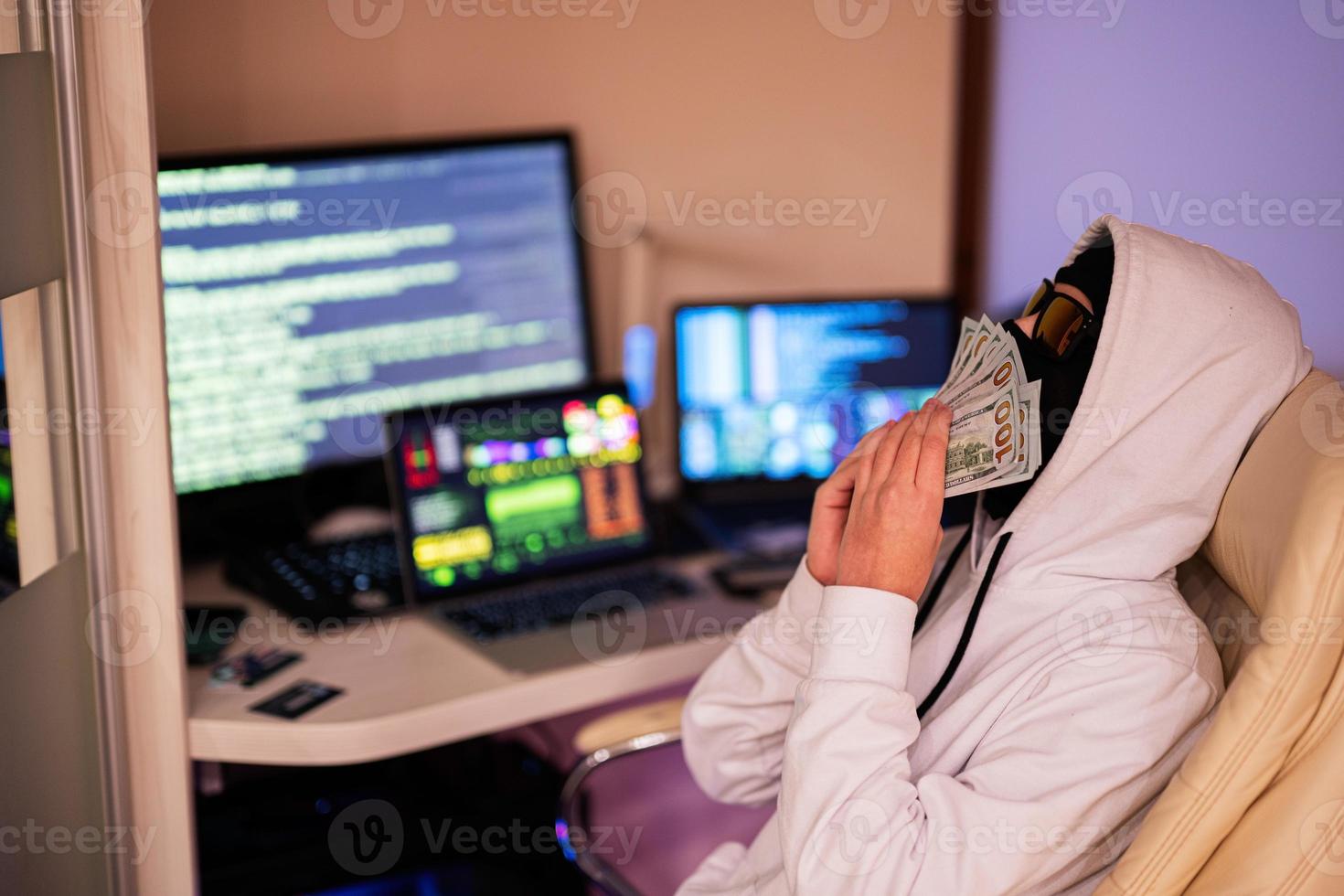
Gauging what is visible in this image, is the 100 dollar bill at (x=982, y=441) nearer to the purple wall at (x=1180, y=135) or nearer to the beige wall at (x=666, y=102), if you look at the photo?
the purple wall at (x=1180, y=135)

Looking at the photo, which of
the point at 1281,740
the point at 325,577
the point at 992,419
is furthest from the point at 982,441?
the point at 325,577

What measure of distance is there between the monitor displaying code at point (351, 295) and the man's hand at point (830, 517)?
0.99 metres

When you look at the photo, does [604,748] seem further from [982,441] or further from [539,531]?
[982,441]

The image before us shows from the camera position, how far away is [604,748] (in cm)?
184

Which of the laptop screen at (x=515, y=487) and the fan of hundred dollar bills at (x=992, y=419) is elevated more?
the fan of hundred dollar bills at (x=992, y=419)

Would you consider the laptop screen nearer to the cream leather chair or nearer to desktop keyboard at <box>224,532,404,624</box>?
desktop keyboard at <box>224,532,404,624</box>

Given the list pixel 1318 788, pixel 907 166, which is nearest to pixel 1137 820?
pixel 1318 788

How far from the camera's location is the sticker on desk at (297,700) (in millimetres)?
1737

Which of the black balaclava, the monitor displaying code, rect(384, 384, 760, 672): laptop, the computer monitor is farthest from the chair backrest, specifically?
the monitor displaying code

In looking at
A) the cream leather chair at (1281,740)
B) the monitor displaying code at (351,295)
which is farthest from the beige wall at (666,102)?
the cream leather chair at (1281,740)

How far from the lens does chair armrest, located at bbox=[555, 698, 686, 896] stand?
1.73m

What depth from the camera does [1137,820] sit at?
4.25 feet

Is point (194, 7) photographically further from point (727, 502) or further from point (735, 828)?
point (735, 828)

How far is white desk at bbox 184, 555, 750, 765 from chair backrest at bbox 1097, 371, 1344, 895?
2.74ft
